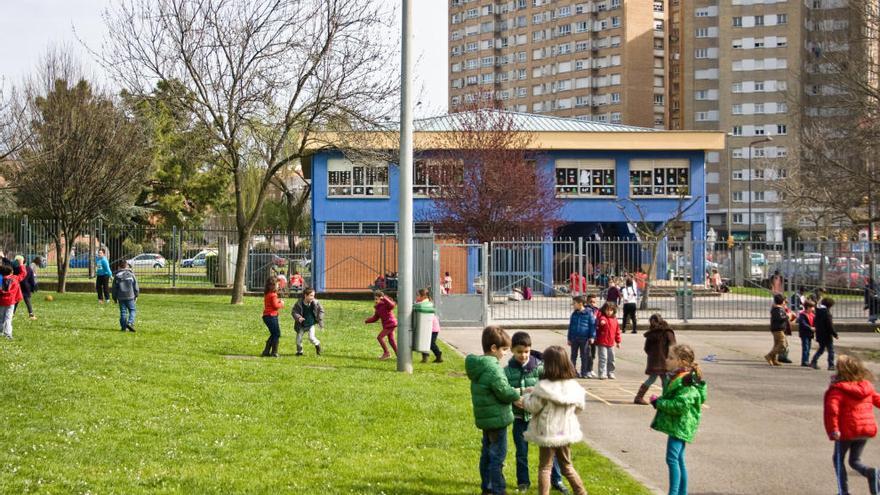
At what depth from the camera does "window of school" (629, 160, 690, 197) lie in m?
50.5

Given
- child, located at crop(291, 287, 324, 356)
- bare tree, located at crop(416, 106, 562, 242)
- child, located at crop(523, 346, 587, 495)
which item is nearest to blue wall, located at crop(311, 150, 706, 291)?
bare tree, located at crop(416, 106, 562, 242)

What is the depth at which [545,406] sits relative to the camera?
24.8ft

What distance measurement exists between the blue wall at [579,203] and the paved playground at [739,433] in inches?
1158

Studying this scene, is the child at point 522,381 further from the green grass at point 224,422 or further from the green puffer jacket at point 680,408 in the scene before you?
the green puffer jacket at point 680,408

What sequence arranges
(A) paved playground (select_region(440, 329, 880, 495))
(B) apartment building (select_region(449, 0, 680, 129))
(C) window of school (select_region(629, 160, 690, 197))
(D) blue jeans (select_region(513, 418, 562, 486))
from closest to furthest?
1. (D) blue jeans (select_region(513, 418, 562, 486))
2. (A) paved playground (select_region(440, 329, 880, 495))
3. (C) window of school (select_region(629, 160, 690, 197))
4. (B) apartment building (select_region(449, 0, 680, 129))

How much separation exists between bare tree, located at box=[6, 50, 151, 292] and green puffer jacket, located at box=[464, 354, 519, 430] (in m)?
27.4

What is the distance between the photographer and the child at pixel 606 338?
55.3ft

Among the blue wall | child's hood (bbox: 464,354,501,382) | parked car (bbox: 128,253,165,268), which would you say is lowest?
child's hood (bbox: 464,354,501,382)

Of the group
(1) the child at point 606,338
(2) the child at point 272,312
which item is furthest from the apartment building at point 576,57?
(2) the child at point 272,312

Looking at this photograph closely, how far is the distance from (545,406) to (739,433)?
5077 mm

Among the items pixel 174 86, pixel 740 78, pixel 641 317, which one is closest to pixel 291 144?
pixel 174 86

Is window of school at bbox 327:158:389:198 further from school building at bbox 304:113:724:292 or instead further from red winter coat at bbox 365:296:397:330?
red winter coat at bbox 365:296:397:330

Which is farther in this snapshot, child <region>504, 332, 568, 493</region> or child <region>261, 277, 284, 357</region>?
child <region>261, 277, 284, 357</region>

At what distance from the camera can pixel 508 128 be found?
144 ft
